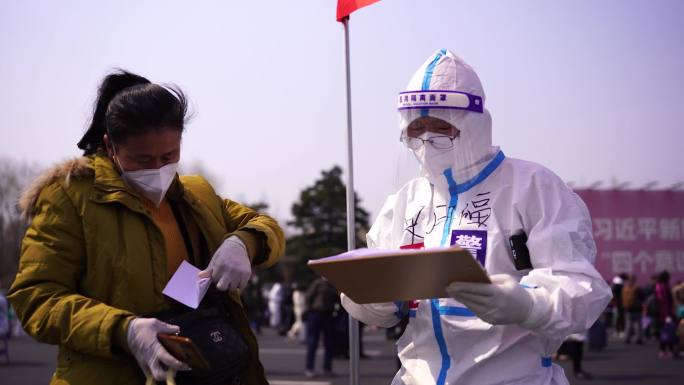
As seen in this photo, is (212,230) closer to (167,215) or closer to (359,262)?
(167,215)

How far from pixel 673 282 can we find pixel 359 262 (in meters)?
25.8

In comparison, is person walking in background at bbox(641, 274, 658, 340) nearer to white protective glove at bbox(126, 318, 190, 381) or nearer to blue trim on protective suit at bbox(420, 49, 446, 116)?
blue trim on protective suit at bbox(420, 49, 446, 116)

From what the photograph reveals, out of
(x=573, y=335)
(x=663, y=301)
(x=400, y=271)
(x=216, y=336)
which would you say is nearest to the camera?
(x=400, y=271)

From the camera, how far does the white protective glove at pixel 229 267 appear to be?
2746 millimetres

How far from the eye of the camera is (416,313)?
123 inches

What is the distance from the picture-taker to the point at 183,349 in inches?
100

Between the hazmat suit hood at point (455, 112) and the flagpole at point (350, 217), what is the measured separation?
55 cm

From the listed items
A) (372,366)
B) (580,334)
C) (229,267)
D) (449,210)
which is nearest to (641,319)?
(372,366)

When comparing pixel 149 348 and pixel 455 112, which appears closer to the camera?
pixel 149 348

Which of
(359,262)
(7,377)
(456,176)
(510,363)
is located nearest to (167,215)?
(359,262)

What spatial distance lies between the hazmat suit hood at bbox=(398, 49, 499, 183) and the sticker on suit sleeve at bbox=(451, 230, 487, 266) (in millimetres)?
237

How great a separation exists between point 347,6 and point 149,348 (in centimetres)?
200

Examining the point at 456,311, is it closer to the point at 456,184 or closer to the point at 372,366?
the point at 456,184

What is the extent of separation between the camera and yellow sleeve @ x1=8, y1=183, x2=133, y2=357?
8.30 ft
